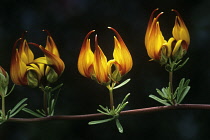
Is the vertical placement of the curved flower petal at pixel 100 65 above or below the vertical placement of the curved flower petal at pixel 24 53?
below

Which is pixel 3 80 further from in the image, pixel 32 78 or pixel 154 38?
pixel 154 38

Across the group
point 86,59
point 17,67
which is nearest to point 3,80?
point 17,67

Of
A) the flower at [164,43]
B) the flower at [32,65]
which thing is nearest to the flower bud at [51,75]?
the flower at [32,65]

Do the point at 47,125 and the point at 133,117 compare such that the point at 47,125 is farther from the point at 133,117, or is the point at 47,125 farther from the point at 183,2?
the point at 183,2

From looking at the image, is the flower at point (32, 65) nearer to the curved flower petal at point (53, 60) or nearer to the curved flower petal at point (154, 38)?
the curved flower petal at point (53, 60)

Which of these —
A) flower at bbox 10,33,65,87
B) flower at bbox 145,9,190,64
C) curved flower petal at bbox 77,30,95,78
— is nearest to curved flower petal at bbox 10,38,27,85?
flower at bbox 10,33,65,87
